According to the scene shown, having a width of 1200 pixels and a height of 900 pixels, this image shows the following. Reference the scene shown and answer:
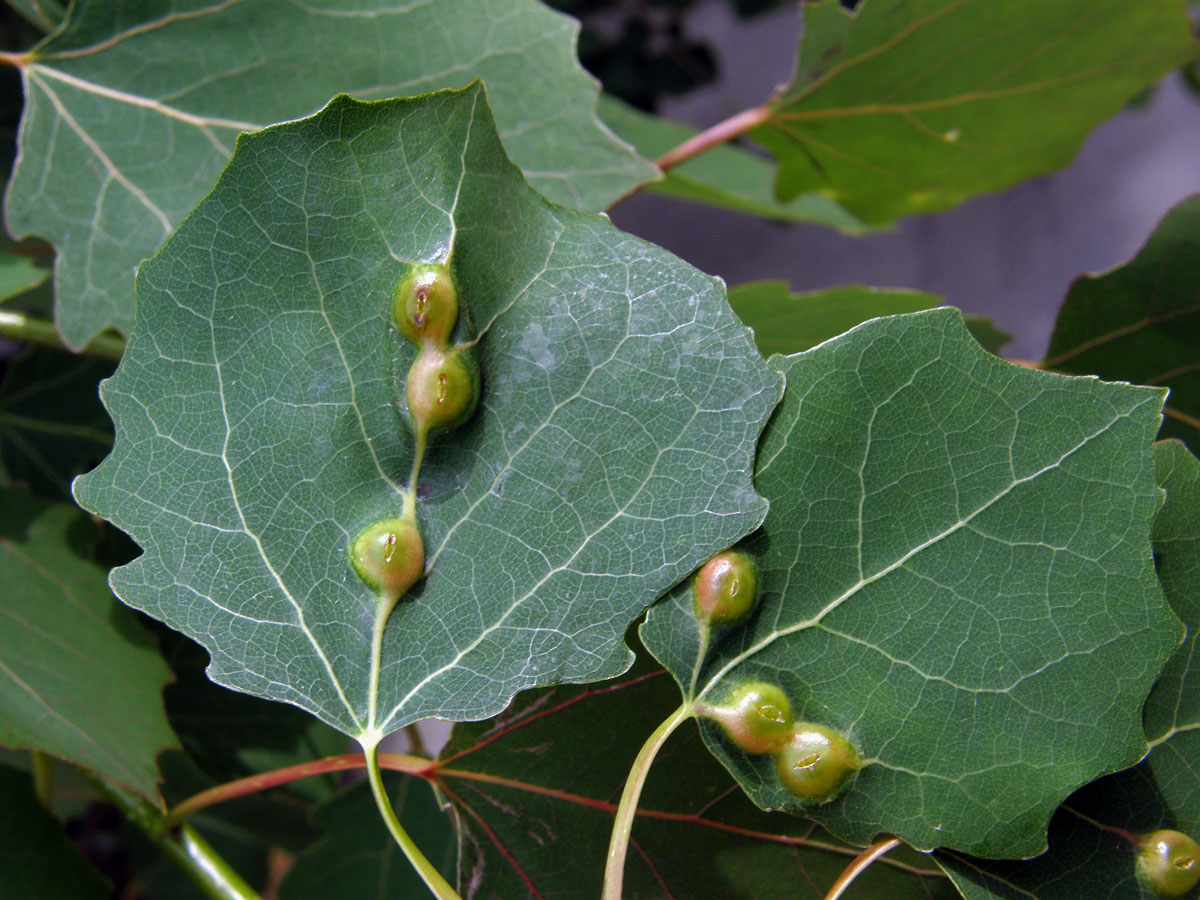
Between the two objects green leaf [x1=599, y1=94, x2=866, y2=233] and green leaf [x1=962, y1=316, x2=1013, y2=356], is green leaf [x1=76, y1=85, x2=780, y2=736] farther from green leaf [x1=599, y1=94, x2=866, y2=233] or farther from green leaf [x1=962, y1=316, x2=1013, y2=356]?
green leaf [x1=599, y1=94, x2=866, y2=233]

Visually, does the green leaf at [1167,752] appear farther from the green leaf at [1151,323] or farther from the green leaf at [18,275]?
the green leaf at [18,275]

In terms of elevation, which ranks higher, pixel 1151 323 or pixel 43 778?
pixel 1151 323

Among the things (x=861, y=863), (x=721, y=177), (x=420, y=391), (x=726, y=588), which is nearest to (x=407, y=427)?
(x=420, y=391)

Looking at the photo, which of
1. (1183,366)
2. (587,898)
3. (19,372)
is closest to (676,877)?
(587,898)

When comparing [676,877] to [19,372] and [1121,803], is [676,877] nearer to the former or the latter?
[1121,803]

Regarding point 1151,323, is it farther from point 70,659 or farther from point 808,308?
point 70,659

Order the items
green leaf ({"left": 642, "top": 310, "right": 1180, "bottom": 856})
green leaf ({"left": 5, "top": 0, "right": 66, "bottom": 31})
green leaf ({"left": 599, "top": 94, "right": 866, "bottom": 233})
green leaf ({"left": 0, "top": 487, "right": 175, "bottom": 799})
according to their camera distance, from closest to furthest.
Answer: green leaf ({"left": 642, "top": 310, "right": 1180, "bottom": 856}), green leaf ({"left": 0, "top": 487, "right": 175, "bottom": 799}), green leaf ({"left": 5, "top": 0, "right": 66, "bottom": 31}), green leaf ({"left": 599, "top": 94, "right": 866, "bottom": 233})

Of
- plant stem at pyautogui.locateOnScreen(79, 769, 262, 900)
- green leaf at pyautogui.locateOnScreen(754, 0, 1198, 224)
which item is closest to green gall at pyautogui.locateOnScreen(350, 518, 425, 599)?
plant stem at pyautogui.locateOnScreen(79, 769, 262, 900)
